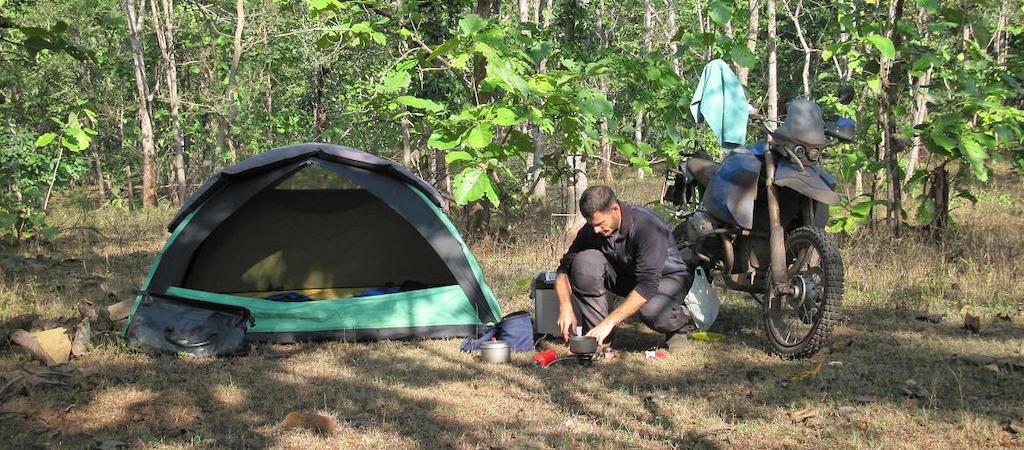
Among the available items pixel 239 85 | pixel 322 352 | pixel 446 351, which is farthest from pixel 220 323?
pixel 239 85

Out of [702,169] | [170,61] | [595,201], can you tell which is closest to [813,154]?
[702,169]

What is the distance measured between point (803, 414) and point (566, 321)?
1.44 m

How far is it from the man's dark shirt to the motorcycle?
0.35 meters

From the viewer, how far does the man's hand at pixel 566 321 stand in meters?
4.74

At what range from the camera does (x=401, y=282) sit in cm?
666

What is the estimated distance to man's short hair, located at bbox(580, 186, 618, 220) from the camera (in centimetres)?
454

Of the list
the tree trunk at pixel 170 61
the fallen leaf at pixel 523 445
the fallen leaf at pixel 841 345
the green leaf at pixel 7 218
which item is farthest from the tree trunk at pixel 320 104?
the fallen leaf at pixel 523 445

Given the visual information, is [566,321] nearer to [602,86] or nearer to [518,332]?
[518,332]

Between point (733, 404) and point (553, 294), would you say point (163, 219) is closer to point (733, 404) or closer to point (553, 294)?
point (553, 294)

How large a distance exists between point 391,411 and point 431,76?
19.3 ft

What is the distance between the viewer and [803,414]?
3629mm

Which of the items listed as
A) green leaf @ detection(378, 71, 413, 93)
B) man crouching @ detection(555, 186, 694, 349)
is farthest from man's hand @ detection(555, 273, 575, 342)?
green leaf @ detection(378, 71, 413, 93)

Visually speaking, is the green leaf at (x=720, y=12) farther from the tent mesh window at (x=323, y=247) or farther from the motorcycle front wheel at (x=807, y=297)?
the tent mesh window at (x=323, y=247)

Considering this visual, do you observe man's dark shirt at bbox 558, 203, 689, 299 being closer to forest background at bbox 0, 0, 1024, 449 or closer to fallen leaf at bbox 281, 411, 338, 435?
forest background at bbox 0, 0, 1024, 449
